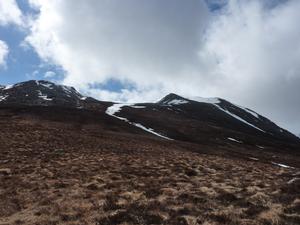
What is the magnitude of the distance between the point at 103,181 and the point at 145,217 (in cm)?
820

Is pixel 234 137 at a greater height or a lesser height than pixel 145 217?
greater

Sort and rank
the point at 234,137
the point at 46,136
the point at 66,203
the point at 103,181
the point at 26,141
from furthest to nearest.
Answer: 1. the point at 234,137
2. the point at 46,136
3. the point at 26,141
4. the point at 103,181
5. the point at 66,203

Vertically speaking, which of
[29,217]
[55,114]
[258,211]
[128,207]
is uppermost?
[55,114]

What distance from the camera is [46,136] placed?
43531 mm

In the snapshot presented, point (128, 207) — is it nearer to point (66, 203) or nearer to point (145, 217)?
point (145, 217)

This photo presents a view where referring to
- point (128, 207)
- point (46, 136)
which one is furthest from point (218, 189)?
point (46, 136)

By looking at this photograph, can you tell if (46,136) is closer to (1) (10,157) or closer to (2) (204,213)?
(1) (10,157)

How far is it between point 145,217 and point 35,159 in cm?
1822

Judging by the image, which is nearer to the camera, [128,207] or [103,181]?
[128,207]

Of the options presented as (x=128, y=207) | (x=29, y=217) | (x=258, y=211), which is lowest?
(x=29, y=217)

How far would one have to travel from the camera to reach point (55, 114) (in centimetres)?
7725

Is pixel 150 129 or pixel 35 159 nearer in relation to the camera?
pixel 35 159

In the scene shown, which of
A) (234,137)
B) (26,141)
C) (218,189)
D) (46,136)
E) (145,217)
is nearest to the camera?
(145,217)

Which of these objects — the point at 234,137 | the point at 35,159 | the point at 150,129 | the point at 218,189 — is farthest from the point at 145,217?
the point at 234,137
